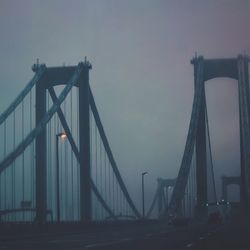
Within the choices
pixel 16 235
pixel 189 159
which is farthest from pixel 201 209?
pixel 16 235

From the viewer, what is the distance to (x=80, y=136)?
6794 cm

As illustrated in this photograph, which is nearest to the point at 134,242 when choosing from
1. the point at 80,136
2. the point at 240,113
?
the point at 80,136

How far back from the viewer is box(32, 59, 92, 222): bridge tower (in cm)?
6250

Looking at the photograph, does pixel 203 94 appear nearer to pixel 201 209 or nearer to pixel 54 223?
pixel 201 209

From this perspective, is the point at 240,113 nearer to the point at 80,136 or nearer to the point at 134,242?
the point at 80,136

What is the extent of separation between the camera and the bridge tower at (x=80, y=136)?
62.5 m

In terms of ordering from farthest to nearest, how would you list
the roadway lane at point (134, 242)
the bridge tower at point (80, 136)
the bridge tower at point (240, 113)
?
the bridge tower at point (240, 113) < the bridge tower at point (80, 136) < the roadway lane at point (134, 242)

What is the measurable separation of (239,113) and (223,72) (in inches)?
211

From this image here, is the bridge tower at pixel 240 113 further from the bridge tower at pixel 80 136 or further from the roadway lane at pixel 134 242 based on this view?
the roadway lane at pixel 134 242

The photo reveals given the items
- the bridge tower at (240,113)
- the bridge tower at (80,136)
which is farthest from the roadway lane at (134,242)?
the bridge tower at (240,113)

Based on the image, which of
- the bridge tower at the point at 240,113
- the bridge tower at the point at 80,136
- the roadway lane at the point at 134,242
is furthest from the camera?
the bridge tower at the point at 240,113

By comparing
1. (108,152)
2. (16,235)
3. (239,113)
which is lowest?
(16,235)

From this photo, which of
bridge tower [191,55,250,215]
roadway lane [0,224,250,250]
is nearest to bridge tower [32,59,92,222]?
roadway lane [0,224,250,250]

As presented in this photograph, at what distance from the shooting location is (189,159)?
89312 millimetres
